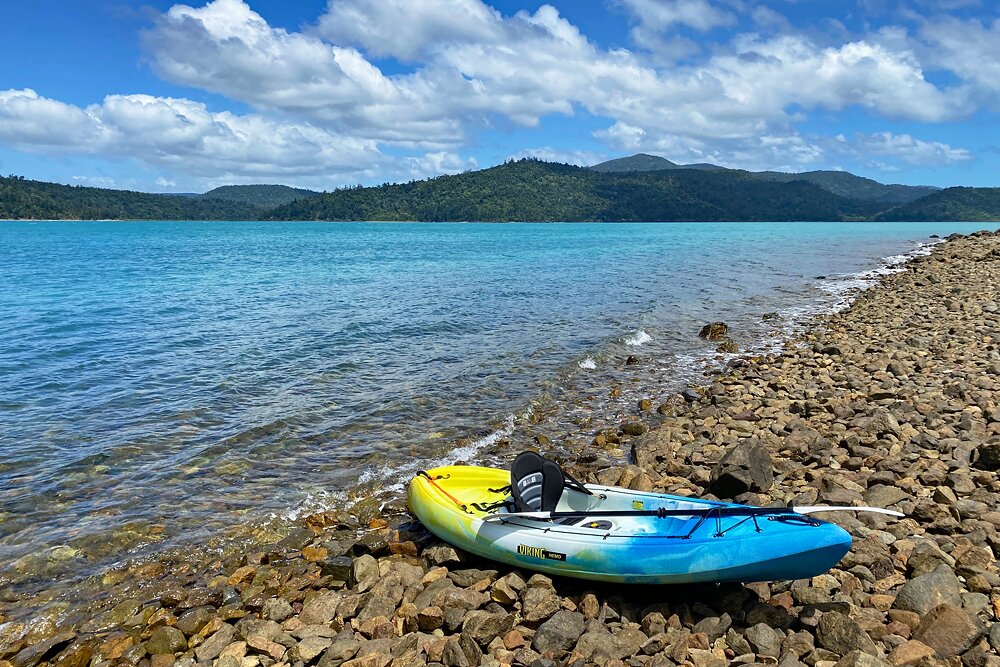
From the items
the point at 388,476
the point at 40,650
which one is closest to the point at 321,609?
Answer: the point at 40,650

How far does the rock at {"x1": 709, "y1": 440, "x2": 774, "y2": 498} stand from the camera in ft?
27.4

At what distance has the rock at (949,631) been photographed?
15.8 ft

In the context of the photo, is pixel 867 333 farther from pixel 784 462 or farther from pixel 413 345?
pixel 413 345

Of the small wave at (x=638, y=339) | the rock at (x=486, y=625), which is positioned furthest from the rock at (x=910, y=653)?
the small wave at (x=638, y=339)

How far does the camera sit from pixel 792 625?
18.1 ft

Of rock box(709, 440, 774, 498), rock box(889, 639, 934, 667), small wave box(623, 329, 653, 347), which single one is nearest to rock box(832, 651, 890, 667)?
rock box(889, 639, 934, 667)

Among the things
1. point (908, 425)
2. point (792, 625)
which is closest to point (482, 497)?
point (792, 625)

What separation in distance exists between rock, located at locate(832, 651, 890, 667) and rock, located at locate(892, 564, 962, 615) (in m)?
0.88

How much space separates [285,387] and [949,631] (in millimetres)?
14176

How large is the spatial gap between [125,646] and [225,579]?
4.36 feet

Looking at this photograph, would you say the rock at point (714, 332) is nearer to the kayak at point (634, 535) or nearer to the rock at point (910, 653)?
the kayak at point (634, 535)

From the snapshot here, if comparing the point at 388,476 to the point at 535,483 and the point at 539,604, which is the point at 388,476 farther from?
the point at 539,604

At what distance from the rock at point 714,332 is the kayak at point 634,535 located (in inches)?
600

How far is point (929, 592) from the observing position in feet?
17.6
